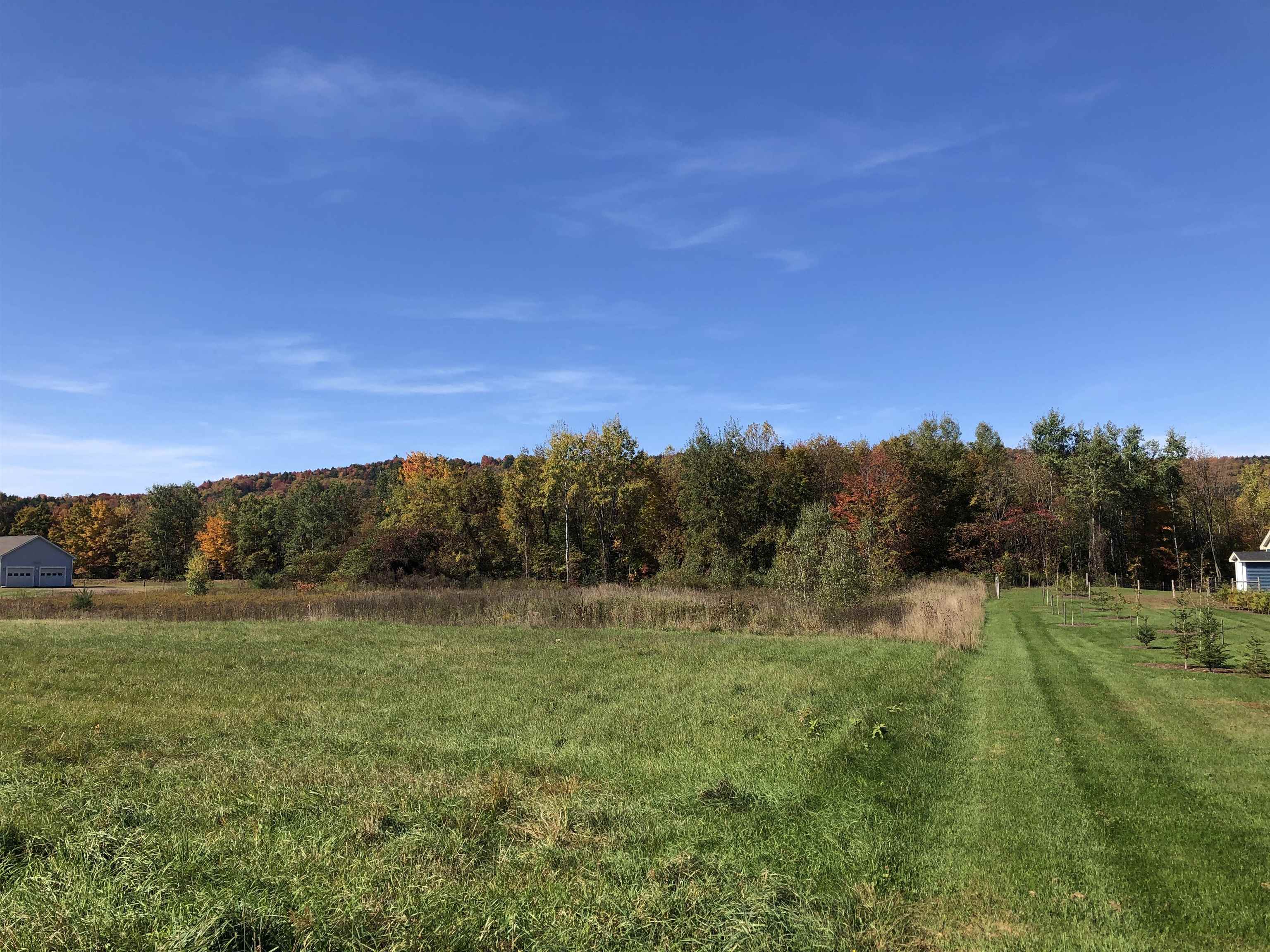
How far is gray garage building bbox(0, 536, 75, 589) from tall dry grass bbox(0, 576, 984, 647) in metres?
47.5

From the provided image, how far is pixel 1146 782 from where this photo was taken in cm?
745

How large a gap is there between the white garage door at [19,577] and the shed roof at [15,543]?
1736mm

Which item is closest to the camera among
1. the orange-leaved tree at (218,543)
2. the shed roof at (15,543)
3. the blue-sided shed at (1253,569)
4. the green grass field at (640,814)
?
the green grass field at (640,814)

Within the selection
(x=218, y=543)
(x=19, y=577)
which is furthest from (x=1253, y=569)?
(x=19, y=577)

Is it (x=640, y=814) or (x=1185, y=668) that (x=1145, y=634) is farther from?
(x=640, y=814)

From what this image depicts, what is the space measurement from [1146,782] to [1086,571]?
47.8 meters

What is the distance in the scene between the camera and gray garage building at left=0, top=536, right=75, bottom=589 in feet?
236

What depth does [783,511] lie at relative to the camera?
52.8m

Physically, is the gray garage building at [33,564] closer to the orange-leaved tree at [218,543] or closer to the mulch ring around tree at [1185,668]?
the orange-leaved tree at [218,543]

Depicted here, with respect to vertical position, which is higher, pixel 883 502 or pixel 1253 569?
pixel 883 502

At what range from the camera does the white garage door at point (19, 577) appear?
71938mm

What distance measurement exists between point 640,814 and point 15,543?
9179 centimetres

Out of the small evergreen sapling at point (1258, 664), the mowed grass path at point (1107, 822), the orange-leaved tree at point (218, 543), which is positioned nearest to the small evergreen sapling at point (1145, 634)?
the small evergreen sapling at point (1258, 664)

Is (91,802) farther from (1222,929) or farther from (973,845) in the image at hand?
(1222,929)
